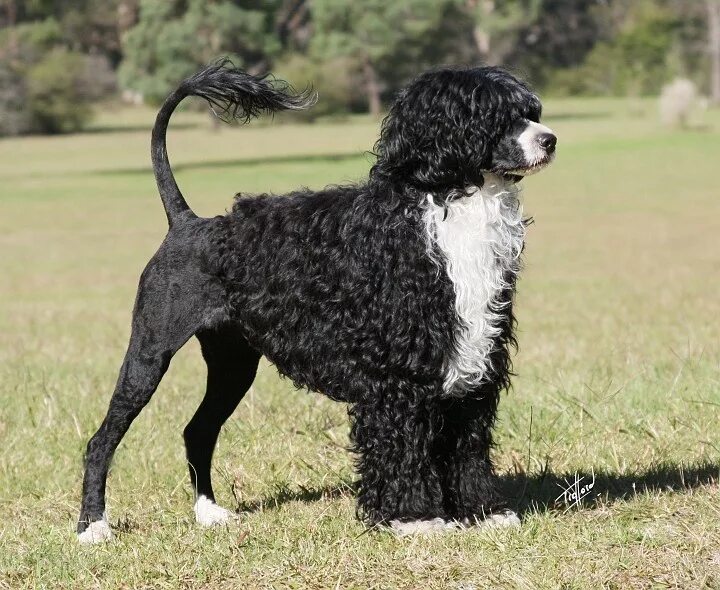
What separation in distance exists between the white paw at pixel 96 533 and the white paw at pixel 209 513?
43 centimetres

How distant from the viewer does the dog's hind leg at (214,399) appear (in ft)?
19.7

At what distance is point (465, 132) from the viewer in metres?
4.94

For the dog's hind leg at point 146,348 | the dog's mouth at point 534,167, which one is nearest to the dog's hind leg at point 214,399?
the dog's hind leg at point 146,348

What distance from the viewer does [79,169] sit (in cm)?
4244

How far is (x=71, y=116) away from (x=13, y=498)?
59802mm

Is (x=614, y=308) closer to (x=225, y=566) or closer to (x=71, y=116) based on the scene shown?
(x=225, y=566)

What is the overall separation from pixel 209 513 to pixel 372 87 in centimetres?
6336

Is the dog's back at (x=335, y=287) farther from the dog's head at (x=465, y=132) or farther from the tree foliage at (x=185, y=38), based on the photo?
the tree foliage at (x=185, y=38)

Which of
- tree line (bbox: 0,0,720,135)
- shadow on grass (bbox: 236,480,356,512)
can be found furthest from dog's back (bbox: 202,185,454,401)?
tree line (bbox: 0,0,720,135)

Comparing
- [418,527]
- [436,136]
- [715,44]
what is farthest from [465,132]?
[715,44]

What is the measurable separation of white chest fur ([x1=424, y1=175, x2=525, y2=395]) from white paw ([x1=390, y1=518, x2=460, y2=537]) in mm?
574

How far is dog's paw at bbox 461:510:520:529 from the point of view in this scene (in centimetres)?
523

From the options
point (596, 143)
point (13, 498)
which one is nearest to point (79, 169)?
point (596, 143)

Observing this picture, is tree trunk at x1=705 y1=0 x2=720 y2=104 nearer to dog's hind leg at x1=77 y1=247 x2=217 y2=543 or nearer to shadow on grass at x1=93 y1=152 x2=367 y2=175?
shadow on grass at x1=93 y1=152 x2=367 y2=175
